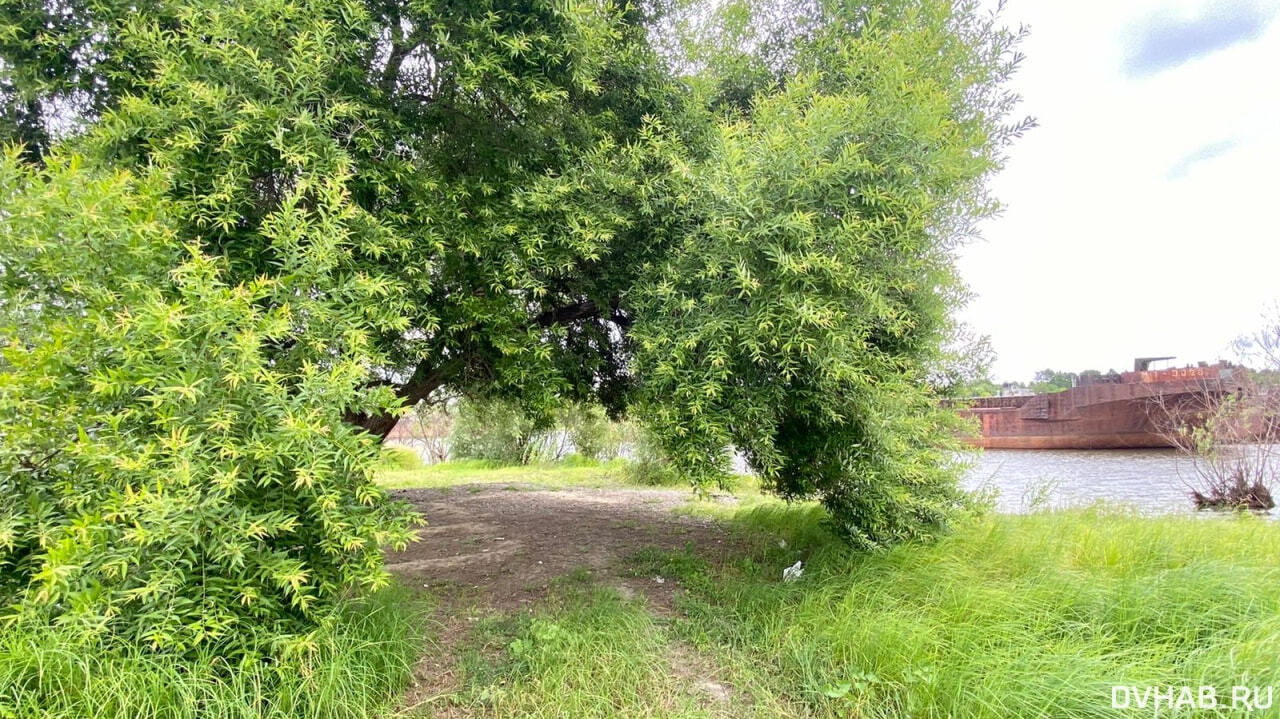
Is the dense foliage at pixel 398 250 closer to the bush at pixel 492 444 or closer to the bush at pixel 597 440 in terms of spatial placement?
the bush at pixel 597 440

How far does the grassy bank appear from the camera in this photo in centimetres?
212

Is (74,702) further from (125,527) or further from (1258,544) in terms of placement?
(1258,544)

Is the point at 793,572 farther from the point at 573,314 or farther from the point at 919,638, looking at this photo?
the point at 573,314

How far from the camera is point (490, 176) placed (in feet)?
10.6

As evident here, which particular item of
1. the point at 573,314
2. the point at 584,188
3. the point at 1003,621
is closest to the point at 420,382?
the point at 573,314

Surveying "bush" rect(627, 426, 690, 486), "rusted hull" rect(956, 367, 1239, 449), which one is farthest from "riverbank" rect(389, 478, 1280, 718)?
"rusted hull" rect(956, 367, 1239, 449)

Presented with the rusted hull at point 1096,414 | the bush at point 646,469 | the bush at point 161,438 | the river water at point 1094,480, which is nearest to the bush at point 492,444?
the bush at point 646,469

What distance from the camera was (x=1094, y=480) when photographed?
35.1 ft

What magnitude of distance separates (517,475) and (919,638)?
33.9 feet

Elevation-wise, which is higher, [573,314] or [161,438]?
[573,314]

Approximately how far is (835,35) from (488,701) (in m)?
4.60

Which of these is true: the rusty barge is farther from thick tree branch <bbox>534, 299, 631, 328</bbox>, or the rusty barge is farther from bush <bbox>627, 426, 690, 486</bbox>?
thick tree branch <bbox>534, 299, 631, 328</bbox>

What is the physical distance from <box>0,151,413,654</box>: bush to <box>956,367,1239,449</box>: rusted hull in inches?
544

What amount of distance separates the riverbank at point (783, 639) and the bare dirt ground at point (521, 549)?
31 millimetres
